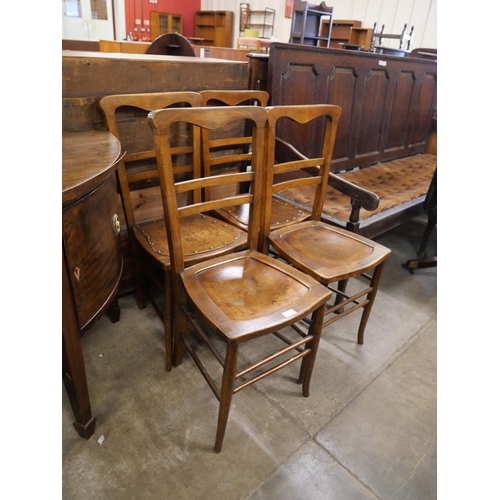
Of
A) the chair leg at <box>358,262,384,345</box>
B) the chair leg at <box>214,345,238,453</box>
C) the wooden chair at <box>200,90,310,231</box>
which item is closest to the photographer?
the chair leg at <box>214,345,238,453</box>

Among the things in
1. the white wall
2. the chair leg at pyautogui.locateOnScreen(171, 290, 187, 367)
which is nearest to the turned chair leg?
the chair leg at pyautogui.locateOnScreen(171, 290, 187, 367)

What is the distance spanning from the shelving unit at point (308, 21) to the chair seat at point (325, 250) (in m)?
A: 4.89

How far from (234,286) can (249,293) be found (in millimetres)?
67

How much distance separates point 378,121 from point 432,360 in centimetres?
203

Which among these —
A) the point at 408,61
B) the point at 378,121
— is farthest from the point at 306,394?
the point at 408,61

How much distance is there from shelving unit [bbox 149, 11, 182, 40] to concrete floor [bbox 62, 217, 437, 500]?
28.6 feet

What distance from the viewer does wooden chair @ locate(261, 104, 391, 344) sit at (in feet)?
4.99

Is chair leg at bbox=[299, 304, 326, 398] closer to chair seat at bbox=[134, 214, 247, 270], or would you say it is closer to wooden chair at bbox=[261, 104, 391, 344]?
wooden chair at bbox=[261, 104, 391, 344]

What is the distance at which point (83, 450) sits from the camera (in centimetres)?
131

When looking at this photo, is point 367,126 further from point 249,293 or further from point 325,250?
point 249,293

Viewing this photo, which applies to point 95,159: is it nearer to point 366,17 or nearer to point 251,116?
point 251,116

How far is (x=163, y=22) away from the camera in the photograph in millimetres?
8719

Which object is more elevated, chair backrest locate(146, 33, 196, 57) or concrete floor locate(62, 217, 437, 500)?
chair backrest locate(146, 33, 196, 57)
